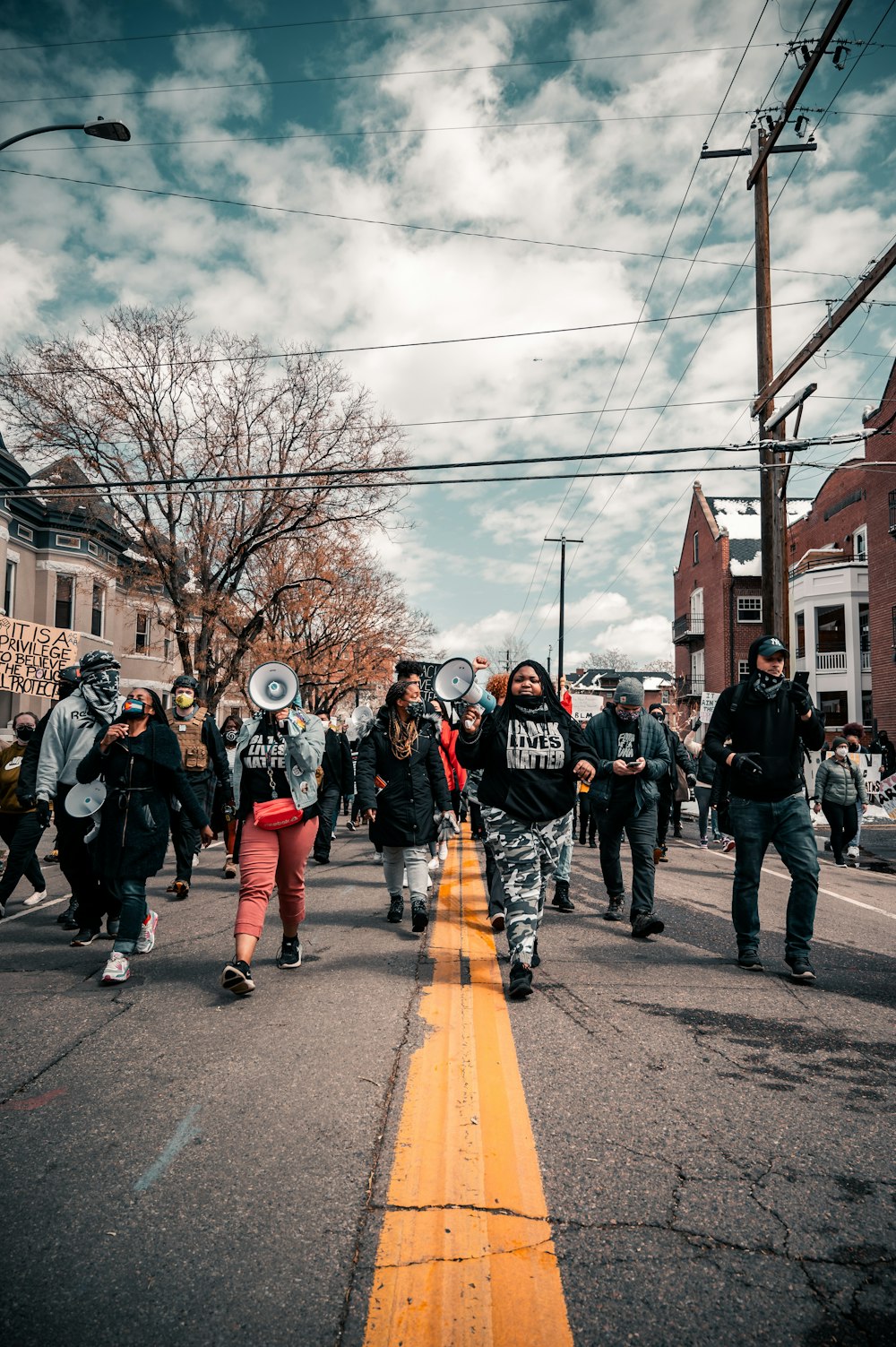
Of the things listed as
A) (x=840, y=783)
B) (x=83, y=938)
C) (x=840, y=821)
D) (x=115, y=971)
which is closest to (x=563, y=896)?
(x=83, y=938)

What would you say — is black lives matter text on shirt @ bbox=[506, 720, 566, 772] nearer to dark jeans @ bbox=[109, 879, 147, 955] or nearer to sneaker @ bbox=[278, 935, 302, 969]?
sneaker @ bbox=[278, 935, 302, 969]

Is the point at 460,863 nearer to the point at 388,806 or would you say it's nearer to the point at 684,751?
the point at 684,751

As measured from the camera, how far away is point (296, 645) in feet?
117

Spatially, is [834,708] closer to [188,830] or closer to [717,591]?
[717,591]

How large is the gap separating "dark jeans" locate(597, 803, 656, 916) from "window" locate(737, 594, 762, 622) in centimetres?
4074

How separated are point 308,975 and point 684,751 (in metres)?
6.32

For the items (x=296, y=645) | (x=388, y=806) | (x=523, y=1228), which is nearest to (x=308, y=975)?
(x=388, y=806)

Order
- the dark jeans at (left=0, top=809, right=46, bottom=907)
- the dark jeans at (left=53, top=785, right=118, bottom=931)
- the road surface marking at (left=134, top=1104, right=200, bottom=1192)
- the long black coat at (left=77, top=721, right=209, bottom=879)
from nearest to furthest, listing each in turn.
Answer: the road surface marking at (left=134, top=1104, right=200, bottom=1192), the long black coat at (left=77, top=721, right=209, bottom=879), the dark jeans at (left=53, top=785, right=118, bottom=931), the dark jeans at (left=0, top=809, right=46, bottom=907)

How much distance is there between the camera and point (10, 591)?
28438 millimetres

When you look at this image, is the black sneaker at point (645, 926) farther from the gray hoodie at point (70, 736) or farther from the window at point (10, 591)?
the window at point (10, 591)

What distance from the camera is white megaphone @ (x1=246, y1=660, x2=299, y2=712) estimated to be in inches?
215

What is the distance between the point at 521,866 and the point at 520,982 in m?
0.66

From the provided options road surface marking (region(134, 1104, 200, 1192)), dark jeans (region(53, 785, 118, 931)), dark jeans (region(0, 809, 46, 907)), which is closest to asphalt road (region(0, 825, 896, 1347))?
road surface marking (region(134, 1104, 200, 1192))

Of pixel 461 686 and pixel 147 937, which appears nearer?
pixel 461 686
